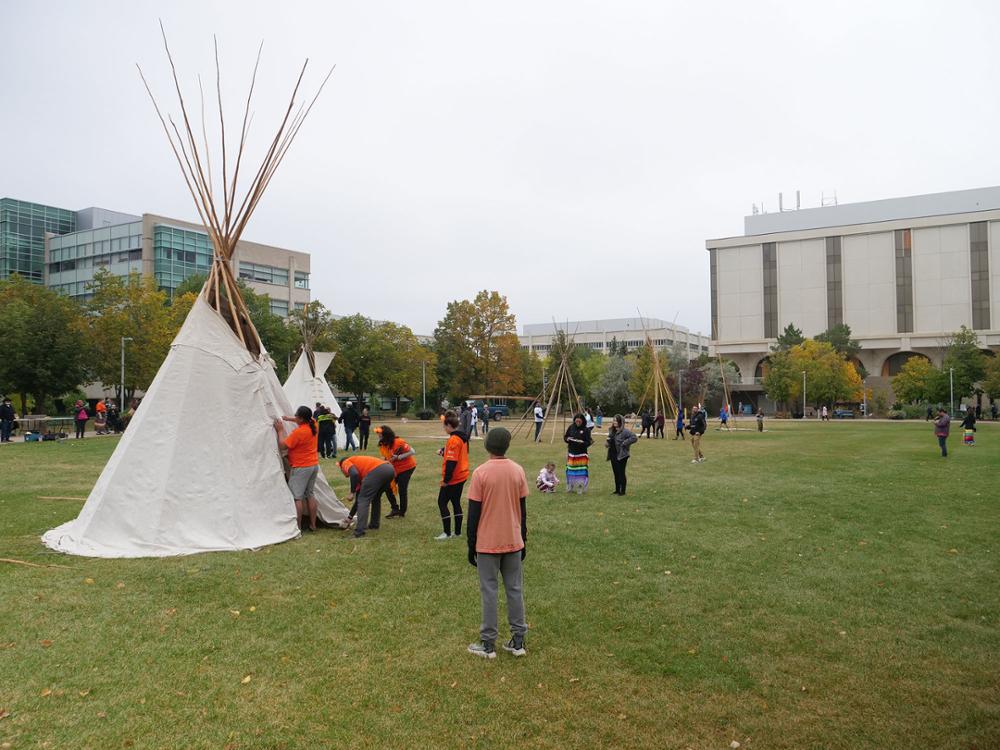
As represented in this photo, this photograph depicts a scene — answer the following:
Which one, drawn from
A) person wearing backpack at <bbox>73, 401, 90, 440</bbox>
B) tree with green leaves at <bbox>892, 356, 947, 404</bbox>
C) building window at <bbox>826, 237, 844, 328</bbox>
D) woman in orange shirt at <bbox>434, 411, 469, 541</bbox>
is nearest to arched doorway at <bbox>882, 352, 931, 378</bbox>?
building window at <bbox>826, 237, 844, 328</bbox>

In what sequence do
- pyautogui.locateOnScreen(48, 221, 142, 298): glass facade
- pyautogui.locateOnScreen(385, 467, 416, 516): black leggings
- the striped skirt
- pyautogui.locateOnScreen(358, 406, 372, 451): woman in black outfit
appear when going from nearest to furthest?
pyautogui.locateOnScreen(385, 467, 416, 516): black leggings < the striped skirt < pyautogui.locateOnScreen(358, 406, 372, 451): woman in black outfit < pyautogui.locateOnScreen(48, 221, 142, 298): glass facade

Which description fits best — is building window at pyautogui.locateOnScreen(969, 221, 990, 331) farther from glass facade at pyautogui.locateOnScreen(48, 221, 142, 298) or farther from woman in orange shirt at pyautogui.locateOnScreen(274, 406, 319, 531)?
glass facade at pyautogui.locateOnScreen(48, 221, 142, 298)

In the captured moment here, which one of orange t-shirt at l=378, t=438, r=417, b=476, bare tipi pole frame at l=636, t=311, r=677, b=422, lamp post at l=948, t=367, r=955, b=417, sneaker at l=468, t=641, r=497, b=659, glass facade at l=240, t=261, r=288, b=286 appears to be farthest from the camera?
glass facade at l=240, t=261, r=288, b=286

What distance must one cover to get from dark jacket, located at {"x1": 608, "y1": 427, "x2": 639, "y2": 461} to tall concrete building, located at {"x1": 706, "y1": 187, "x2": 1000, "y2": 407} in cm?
6693

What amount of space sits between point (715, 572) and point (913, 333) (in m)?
75.6

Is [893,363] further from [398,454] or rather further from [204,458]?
[204,458]

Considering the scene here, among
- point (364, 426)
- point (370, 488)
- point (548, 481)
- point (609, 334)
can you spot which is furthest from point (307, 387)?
point (609, 334)

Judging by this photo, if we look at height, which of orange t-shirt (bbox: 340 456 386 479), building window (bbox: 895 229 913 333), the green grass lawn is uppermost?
building window (bbox: 895 229 913 333)

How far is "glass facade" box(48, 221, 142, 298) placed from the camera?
216 ft

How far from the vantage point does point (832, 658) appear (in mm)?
5441

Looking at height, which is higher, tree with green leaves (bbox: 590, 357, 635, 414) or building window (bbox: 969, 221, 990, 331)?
building window (bbox: 969, 221, 990, 331)

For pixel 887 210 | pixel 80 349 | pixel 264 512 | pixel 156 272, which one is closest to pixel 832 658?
pixel 264 512

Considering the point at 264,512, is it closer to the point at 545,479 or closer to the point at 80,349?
the point at 545,479

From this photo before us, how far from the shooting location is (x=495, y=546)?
17.9 ft
